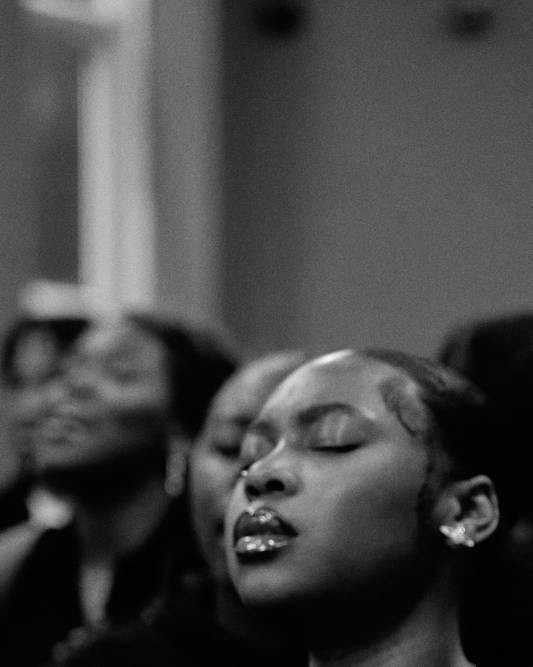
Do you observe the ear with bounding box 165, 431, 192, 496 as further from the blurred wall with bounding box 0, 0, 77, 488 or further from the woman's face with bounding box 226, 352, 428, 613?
the blurred wall with bounding box 0, 0, 77, 488

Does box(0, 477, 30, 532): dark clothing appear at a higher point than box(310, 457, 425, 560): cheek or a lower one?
lower

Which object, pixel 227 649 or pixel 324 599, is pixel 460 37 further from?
pixel 324 599

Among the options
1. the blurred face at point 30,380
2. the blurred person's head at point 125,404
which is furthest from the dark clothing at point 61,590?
the blurred face at point 30,380

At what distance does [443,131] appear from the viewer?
6754 millimetres

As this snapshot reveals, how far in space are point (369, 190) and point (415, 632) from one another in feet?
14.9

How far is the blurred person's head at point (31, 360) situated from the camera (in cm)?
479

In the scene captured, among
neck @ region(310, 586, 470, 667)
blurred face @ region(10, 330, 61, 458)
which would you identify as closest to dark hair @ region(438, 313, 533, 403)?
neck @ region(310, 586, 470, 667)

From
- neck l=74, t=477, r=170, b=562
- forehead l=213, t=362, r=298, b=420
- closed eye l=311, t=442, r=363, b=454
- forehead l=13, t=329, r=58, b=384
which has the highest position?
closed eye l=311, t=442, r=363, b=454

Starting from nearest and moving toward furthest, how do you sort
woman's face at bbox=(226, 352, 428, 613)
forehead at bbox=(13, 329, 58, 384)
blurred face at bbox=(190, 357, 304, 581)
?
woman's face at bbox=(226, 352, 428, 613), blurred face at bbox=(190, 357, 304, 581), forehead at bbox=(13, 329, 58, 384)

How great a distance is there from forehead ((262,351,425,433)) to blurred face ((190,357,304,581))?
1.94ft

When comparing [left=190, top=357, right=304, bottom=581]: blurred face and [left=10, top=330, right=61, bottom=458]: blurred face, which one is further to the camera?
[left=10, top=330, right=61, bottom=458]: blurred face

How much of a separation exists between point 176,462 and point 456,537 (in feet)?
5.20

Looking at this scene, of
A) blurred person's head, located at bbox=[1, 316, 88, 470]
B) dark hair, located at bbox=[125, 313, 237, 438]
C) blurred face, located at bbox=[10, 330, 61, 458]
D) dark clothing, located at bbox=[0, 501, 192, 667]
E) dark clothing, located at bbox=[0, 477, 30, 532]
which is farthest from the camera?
blurred person's head, located at bbox=[1, 316, 88, 470]

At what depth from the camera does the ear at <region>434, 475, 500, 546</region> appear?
2461 mm
